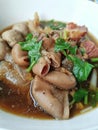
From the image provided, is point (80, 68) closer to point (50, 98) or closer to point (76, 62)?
point (76, 62)

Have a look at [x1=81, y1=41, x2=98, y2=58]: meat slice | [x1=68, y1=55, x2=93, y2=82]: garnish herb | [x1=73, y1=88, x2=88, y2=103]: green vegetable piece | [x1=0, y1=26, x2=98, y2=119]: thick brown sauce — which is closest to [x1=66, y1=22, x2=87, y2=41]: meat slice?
[x1=81, y1=41, x2=98, y2=58]: meat slice

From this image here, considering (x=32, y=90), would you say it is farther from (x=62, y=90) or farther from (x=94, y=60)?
(x=94, y=60)

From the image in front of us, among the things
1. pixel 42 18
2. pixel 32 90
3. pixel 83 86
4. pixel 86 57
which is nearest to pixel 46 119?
pixel 32 90

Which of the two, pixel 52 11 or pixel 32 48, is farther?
pixel 52 11

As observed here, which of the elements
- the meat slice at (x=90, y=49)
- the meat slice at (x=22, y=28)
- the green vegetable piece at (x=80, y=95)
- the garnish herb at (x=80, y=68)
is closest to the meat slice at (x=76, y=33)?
the meat slice at (x=90, y=49)

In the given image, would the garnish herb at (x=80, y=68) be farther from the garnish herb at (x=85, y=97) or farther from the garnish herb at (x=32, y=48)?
the garnish herb at (x=32, y=48)

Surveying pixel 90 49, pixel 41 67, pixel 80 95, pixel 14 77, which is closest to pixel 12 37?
pixel 14 77

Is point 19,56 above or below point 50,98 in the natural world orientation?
above
